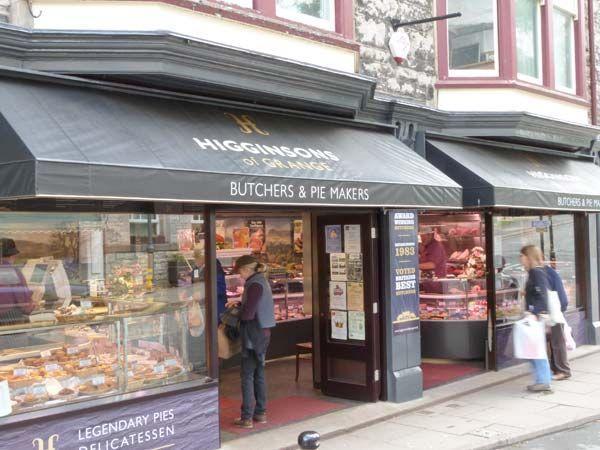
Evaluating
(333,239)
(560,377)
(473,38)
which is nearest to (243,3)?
(333,239)

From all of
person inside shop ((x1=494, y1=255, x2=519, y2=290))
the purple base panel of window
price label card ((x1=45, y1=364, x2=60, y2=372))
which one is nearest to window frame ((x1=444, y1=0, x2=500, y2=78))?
person inside shop ((x1=494, y1=255, x2=519, y2=290))

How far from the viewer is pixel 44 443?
4980 mm

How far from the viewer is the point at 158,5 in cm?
583

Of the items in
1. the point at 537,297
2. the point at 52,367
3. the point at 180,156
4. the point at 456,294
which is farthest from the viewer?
the point at 456,294

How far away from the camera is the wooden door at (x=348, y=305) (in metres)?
7.79

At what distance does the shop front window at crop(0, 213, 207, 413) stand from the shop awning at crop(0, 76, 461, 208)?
951 mm

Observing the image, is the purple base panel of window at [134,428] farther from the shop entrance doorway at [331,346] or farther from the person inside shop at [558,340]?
the person inside shop at [558,340]

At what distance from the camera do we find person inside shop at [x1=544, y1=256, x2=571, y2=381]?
869cm

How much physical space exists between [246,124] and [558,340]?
5234mm

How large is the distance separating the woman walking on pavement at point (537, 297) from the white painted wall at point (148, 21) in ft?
13.9

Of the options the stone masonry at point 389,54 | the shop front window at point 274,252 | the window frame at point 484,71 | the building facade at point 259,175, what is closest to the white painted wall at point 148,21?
the building facade at point 259,175

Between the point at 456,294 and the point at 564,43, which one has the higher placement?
the point at 564,43

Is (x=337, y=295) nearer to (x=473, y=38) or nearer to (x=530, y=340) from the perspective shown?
(x=530, y=340)

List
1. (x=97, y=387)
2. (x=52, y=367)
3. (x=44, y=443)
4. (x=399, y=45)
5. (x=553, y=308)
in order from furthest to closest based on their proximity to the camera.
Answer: (x=399, y=45)
(x=553, y=308)
(x=97, y=387)
(x=52, y=367)
(x=44, y=443)
